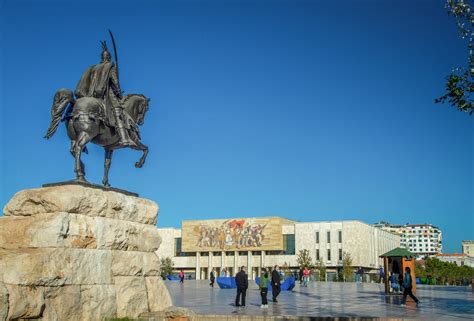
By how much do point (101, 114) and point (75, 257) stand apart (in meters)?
3.55

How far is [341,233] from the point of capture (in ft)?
302

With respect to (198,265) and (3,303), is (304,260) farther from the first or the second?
(3,303)

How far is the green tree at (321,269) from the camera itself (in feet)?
261

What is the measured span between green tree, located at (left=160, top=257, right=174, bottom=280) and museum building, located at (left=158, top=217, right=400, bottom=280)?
3.13 metres

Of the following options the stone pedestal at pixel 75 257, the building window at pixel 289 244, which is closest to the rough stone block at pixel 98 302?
the stone pedestal at pixel 75 257

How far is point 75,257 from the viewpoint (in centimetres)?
1023

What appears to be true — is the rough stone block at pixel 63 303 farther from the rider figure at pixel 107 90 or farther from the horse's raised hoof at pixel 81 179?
the rider figure at pixel 107 90

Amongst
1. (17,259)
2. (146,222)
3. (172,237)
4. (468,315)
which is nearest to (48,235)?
(17,259)

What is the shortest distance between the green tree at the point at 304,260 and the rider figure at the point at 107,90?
7358 cm

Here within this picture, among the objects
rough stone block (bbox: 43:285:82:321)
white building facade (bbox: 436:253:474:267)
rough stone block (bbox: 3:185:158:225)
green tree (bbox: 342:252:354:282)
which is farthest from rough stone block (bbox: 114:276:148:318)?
white building facade (bbox: 436:253:474:267)

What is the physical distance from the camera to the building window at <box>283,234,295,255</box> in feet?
311

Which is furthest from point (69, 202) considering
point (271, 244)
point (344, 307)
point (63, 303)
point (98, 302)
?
point (271, 244)

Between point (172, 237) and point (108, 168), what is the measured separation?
94.9 meters

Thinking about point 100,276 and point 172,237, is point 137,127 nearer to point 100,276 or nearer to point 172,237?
point 100,276
